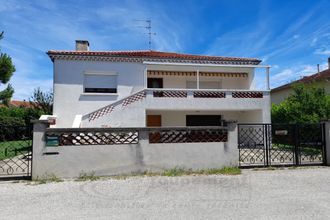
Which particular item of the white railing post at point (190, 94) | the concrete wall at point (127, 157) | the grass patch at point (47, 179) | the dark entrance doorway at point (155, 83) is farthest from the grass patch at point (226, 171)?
the dark entrance doorway at point (155, 83)

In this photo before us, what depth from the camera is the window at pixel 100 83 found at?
58.1 feet

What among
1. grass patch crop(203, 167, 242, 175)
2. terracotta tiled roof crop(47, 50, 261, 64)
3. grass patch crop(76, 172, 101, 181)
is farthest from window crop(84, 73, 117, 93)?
grass patch crop(203, 167, 242, 175)

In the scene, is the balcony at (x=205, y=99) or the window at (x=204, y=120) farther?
the window at (x=204, y=120)

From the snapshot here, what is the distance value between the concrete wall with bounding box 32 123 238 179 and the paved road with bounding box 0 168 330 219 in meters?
0.61

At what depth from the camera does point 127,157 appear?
8969 millimetres

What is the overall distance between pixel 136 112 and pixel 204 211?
35.7 ft

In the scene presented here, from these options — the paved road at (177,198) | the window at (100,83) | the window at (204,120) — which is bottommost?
the paved road at (177,198)

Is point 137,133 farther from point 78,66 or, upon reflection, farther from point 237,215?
point 78,66

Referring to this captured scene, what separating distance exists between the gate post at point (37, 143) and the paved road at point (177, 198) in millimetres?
616

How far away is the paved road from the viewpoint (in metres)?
5.30

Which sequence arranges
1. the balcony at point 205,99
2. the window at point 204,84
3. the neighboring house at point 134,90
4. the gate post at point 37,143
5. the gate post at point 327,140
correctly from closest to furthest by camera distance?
1. the gate post at point 37,143
2. the gate post at point 327,140
3. the neighboring house at point 134,90
4. the balcony at point 205,99
5. the window at point 204,84

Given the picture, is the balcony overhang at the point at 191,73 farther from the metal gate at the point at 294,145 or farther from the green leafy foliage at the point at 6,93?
the green leafy foliage at the point at 6,93

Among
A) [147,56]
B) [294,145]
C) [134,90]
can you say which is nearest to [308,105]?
[294,145]

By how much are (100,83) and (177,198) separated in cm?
1297
